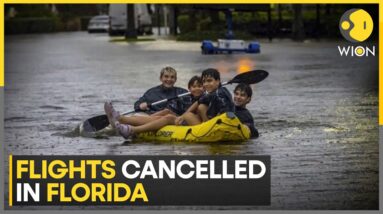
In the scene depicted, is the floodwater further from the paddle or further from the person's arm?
the person's arm

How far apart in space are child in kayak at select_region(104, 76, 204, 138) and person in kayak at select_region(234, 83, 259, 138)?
0.43 metres

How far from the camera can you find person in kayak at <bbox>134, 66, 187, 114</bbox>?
15.1 metres

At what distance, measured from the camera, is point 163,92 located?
50.6 feet

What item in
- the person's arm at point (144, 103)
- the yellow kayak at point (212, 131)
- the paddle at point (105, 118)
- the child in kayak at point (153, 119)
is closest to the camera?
the yellow kayak at point (212, 131)

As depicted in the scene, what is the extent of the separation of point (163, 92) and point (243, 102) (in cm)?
99

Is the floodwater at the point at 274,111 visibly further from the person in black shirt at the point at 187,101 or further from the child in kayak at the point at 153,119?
the person in black shirt at the point at 187,101

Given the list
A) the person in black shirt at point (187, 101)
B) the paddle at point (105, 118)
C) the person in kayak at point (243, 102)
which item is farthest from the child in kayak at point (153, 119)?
the person in kayak at point (243, 102)

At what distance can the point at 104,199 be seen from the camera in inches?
408

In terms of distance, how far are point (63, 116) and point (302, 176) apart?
23.3 feet

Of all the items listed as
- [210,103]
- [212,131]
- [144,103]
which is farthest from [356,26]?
[144,103]

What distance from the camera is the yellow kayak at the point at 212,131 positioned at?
47.4 ft

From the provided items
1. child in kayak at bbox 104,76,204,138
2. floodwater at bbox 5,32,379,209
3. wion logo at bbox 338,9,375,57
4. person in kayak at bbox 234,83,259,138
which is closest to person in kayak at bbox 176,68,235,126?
child in kayak at bbox 104,76,204,138

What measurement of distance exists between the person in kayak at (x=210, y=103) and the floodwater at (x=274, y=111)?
54cm

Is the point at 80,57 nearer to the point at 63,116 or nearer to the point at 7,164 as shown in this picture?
the point at 63,116
